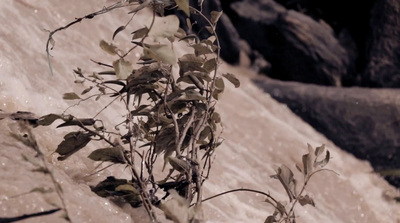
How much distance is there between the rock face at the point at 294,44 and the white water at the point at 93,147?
429mm

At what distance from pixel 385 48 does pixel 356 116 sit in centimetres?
85

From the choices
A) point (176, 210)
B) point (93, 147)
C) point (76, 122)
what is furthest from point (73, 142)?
point (93, 147)

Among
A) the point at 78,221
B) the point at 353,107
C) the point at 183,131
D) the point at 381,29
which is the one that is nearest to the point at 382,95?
the point at 353,107

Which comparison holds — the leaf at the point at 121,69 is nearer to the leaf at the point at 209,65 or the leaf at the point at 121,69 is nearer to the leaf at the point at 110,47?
the leaf at the point at 110,47

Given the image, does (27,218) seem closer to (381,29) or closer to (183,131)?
(183,131)

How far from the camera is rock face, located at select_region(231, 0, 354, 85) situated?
6066 mm

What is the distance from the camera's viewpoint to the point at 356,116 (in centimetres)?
538

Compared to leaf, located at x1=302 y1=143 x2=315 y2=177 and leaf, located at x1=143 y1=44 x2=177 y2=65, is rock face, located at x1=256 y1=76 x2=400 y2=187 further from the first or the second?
leaf, located at x1=143 y1=44 x2=177 y2=65

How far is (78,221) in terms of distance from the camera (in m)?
1.41

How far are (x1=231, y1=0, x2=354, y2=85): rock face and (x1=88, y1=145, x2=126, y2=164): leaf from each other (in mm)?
4669

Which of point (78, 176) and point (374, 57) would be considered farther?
point (374, 57)

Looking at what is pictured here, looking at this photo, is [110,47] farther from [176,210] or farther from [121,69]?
[176,210]

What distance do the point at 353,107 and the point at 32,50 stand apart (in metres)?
3.19

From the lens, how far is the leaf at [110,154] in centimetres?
159
